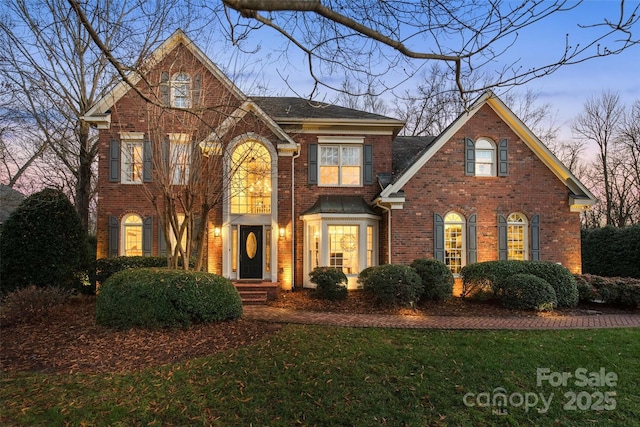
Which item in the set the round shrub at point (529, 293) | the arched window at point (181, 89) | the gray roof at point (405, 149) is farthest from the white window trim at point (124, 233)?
the round shrub at point (529, 293)

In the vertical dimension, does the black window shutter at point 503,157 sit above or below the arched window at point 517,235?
above

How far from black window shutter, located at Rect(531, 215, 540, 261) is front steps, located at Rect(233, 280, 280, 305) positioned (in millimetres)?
9050

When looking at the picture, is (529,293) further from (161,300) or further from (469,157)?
(161,300)

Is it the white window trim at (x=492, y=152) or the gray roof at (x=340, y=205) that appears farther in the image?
the white window trim at (x=492, y=152)

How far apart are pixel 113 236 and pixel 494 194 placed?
13.6 m

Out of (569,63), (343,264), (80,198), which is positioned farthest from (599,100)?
(80,198)

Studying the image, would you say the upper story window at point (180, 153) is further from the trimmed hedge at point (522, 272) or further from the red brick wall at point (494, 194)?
the trimmed hedge at point (522, 272)

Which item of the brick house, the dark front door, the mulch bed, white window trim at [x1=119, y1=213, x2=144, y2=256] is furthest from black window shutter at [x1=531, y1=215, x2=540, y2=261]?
white window trim at [x1=119, y1=213, x2=144, y2=256]

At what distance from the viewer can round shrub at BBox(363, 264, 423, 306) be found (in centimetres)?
1023

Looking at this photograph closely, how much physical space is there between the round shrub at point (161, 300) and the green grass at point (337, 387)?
71.2 inches

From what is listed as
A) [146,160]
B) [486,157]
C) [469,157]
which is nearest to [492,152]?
[486,157]

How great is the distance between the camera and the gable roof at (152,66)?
8089 millimetres

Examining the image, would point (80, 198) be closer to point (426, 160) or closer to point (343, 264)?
point (343, 264)

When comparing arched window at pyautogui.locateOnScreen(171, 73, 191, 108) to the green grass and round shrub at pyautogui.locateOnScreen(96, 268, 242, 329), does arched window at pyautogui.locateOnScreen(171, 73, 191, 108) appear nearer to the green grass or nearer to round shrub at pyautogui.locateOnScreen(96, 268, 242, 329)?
round shrub at pyautogui.locateOnScreen(96, 268, 242, 329)
